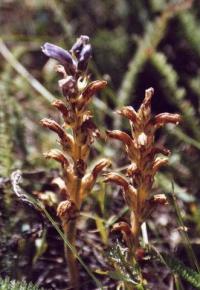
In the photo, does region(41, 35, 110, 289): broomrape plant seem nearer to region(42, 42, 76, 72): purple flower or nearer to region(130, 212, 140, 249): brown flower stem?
region(42, 42, 76, 72): purple flower

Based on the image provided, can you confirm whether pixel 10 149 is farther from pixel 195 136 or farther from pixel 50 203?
pixel 195 136

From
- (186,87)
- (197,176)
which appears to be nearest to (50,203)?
(197,176)

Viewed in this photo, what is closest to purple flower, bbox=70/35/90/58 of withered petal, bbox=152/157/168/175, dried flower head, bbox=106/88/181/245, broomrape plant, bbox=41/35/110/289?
broomrape plant, bbox=41/35/110/289

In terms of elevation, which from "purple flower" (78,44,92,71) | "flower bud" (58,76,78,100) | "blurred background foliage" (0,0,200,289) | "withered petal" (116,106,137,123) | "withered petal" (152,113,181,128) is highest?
"blurred background foliage" (0,0,200,289)

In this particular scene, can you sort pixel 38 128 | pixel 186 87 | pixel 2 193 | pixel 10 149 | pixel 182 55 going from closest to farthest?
pixel 2 193, pixel 10 149, pixel 38 128, pixel 186 87, pixel 182 55

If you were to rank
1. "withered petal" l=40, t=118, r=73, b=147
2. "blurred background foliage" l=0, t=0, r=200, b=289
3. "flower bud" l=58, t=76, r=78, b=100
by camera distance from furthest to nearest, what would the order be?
1. "blurred background foliage" l=0, t=0, r=200, b=289
2. "withered petal" l=40, t=118, r=73, b=147
3. "flower bud" l=58, t=76, r=78, b=100

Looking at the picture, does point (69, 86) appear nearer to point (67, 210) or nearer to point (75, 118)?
point (75, 118)
